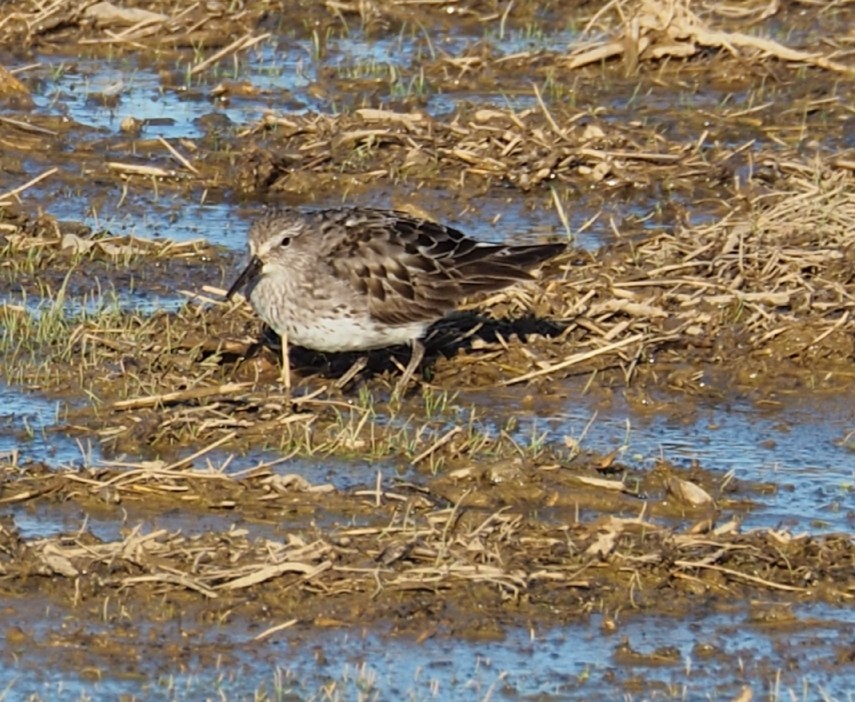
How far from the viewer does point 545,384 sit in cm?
930

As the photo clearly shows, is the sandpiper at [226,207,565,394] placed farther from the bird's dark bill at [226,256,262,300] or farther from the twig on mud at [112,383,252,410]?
the twig on mud at [112,383,252,410]

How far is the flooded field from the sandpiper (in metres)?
0.29

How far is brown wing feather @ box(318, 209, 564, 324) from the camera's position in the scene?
29.8 feet

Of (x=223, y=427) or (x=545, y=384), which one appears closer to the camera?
(x=223, y=427)

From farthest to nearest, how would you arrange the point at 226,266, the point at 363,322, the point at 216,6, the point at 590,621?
the point at 216,6 < the point at 226,266 < the point at 363,322 < the point at 590,621

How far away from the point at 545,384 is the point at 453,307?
1.68 ft

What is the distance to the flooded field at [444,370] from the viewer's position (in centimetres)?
671

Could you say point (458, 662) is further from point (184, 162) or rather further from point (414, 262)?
point (184, 162)

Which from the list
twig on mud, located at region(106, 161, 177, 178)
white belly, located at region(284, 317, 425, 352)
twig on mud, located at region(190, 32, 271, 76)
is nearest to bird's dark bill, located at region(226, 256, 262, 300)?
white belly, located at region(284, 317, 425, 352)

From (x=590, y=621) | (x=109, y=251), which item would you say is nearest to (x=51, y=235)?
(x=109, y=251)

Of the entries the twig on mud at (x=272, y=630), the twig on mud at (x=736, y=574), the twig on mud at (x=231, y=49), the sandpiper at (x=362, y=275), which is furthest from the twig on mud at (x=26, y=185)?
the twig on mud at (x=736, y=574)

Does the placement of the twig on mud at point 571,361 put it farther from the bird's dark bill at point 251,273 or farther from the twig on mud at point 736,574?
the twig on mud at point 736,574

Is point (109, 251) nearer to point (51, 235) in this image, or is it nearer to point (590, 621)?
point (51, 235)

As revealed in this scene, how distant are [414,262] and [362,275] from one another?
265 millimetres
